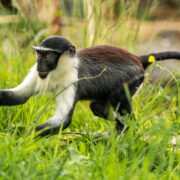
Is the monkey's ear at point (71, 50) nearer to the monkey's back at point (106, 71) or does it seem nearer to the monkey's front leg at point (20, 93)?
the monkey's back at point (106, 71)

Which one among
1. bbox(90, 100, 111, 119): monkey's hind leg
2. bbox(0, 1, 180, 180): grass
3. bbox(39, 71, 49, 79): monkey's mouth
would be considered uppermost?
bbox(39, 71, 49, 79): monkey's mouth

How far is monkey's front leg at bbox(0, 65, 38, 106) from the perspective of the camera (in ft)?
11.3

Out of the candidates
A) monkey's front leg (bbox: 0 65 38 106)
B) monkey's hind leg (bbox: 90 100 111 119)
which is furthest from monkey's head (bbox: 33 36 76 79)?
monkey's hind leg (bbox: 90 100 111 119)

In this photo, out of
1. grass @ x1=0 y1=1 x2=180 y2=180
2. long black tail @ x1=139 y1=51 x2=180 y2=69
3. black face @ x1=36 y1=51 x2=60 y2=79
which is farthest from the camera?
long black tail @ x1=139 y1=51 x2=180 y2=69

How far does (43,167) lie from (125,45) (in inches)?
149

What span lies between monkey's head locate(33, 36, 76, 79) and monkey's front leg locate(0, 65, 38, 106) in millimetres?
254

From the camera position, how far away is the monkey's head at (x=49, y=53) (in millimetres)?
3309

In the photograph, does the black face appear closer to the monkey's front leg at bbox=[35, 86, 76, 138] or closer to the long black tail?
the monkey's front leg at bbox=[35, 86, 76, 138]

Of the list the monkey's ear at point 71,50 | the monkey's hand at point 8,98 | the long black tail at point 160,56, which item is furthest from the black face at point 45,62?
the long black tail at point 160,56

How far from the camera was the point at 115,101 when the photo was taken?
3854mm

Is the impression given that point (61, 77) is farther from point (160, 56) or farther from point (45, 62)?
point (160, 56)

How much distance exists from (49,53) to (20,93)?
512 mm

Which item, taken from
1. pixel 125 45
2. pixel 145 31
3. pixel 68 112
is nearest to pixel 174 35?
pixel 145 31

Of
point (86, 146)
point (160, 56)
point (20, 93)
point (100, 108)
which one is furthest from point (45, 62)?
point (160, 56)
